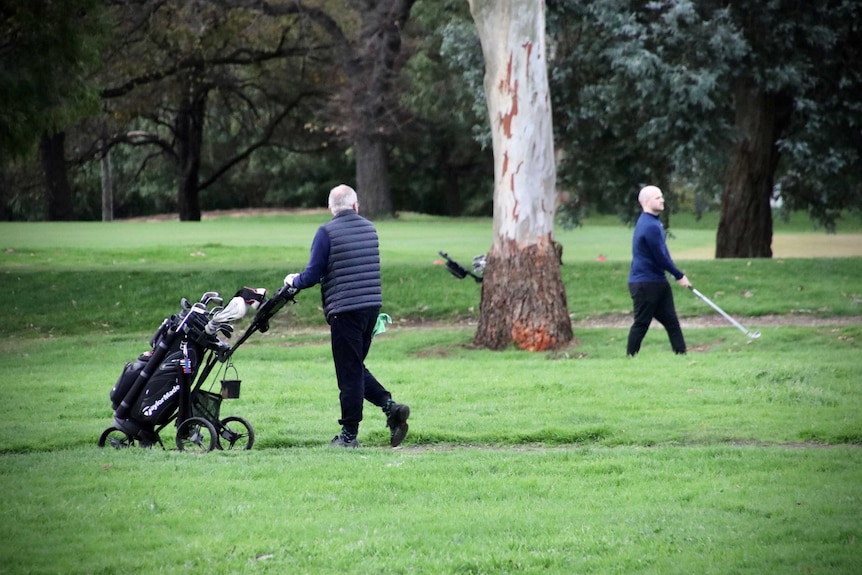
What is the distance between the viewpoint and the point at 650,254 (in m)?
13.4

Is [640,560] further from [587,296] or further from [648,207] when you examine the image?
[587,296]

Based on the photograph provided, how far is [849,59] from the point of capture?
76.8 ft

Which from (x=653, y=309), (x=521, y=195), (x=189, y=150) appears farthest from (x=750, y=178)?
(x=189, y=150)

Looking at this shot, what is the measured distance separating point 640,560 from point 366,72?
38.0 metres

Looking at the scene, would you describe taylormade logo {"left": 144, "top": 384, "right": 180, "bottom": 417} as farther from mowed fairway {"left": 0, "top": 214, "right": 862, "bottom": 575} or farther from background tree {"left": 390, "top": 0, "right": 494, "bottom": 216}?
background tree {"left": 390, "top": 0, "right": 494, "bottom": 216}

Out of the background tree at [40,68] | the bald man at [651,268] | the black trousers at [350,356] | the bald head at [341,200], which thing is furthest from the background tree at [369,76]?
the black trousers at [350,356]

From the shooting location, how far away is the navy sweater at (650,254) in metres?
13.4

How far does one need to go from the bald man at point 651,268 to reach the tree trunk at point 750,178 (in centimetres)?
994

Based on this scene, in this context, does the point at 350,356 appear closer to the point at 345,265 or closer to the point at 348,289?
the point at 348,289

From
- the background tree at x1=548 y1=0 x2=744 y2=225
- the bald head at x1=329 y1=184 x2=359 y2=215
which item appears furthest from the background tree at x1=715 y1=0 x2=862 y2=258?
the bald head at x1=329 y1=184 x2=359 y2=215

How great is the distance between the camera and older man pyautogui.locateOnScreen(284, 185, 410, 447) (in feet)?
30.9

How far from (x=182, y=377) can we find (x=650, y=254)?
19.4 ft

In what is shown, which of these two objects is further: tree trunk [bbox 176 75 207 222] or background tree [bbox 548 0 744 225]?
tree trunk [bbox 176 75 207 222]

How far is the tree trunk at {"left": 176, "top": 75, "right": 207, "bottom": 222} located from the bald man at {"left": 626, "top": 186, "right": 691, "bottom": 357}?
1413 inches
